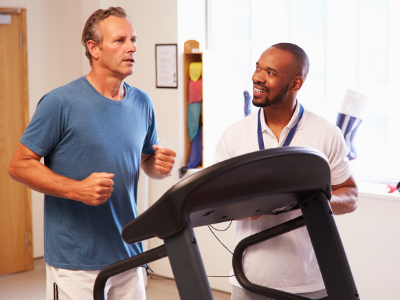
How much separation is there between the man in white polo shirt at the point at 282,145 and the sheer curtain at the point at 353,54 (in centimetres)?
158

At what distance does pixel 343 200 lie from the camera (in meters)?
1.38

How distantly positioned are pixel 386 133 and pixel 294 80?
1.97 metres

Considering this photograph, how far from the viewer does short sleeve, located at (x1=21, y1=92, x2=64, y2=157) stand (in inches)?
57.9

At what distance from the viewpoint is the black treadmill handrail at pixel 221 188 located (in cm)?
72

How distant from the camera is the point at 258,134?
4.89ft

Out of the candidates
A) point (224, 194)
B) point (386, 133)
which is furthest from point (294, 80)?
point (386, 133)

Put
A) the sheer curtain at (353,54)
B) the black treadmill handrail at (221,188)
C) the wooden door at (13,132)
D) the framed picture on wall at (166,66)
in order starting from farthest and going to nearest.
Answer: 1. the wooden door at (13,132)
2. the framed picture on wall at (166,66)
3. the sheer curtain at (353,54)
4. the black treadmill handrail at (221,188)

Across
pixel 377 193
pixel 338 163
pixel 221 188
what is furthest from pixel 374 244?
pixel 221 188

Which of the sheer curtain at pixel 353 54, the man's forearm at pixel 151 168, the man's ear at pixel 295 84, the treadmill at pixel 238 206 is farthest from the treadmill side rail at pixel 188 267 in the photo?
the sheer curtain at pixel 353 54

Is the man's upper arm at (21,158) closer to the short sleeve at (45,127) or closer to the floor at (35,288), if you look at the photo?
the short sleeve at (45,127)

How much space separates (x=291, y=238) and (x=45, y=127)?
91 centimetres

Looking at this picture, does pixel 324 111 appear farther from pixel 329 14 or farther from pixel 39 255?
pixel 39 255

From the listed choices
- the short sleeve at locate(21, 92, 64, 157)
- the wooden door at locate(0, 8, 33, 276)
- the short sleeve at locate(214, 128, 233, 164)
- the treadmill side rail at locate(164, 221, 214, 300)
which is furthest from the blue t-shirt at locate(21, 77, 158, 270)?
the wooden door at locate(0, 8, 33, 276)

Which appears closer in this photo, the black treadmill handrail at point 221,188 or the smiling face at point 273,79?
the black treadmill handrail at point 221,188
